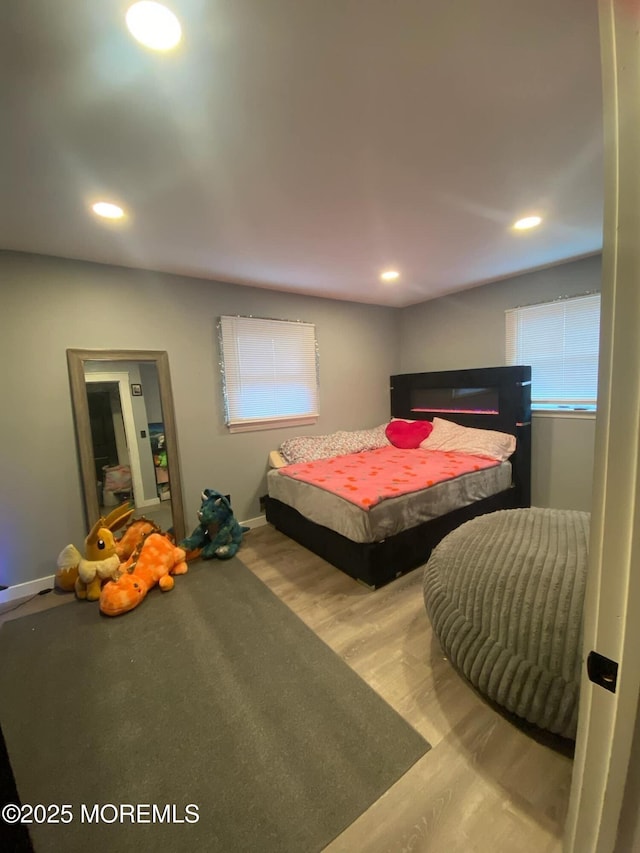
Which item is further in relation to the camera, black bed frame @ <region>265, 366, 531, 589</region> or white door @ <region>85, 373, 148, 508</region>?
white door @ <region>85, 373, 148, 508</region>

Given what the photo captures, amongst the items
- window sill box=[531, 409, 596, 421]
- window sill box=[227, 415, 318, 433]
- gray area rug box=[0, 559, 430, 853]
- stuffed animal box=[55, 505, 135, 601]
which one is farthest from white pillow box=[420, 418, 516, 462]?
stuffed animal box=[55, 505, 135, 601]

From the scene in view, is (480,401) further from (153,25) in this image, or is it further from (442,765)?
(153,25)

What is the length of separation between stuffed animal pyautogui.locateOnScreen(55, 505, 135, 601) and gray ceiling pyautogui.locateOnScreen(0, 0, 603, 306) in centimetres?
201

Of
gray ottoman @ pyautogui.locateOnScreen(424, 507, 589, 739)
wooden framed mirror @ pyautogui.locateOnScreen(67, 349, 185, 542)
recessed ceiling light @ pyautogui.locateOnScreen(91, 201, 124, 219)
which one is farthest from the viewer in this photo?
wooden framed mirror @ pyautogui.locateOnScreen(67, 349, 185, 542)

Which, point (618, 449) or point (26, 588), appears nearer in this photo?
point (618, 449)

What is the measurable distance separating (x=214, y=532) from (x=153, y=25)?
9.68ft

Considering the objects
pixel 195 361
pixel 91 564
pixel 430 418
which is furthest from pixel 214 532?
pixel 430 418

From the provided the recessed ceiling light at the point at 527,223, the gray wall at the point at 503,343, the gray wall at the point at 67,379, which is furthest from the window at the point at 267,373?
the recessed ceiling light at the point at 527,223

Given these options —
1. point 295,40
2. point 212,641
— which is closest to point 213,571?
point 212,641

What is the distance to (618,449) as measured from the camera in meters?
0.53

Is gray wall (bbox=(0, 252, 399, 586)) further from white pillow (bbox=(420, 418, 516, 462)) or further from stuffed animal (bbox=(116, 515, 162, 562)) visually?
white pillow (bbox=(420, 418, 516, 462))

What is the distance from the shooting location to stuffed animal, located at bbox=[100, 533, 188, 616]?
88.1 inches

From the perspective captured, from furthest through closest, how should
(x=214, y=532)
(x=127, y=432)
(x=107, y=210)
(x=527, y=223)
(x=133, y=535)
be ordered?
(x=214, y=532) → (x=127, y=432) → (x=133, y=535) → (x=527, y=223) → (x=107, y=210)

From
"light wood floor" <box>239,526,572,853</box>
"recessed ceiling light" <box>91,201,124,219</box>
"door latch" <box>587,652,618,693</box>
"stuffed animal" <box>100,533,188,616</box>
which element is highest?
"recessed ceiling light" <box>91,201,124,219</box>
